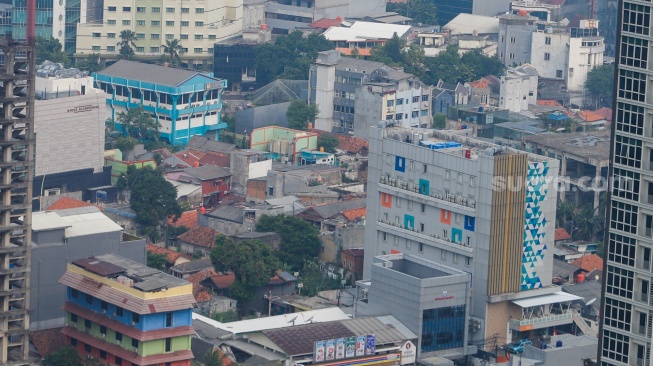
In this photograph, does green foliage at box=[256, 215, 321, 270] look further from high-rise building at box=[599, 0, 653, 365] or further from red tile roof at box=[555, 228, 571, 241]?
high-rise building at box=[599, 0, 653, 365]

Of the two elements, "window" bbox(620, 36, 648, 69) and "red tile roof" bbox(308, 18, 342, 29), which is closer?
"window" bbox(620, 36, 648, 69)

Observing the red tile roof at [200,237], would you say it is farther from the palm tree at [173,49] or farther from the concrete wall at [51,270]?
the palm tree at [173,49]

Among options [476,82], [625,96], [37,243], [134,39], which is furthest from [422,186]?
[134,39]

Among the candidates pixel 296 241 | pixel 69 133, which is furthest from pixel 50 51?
pixel 296 241

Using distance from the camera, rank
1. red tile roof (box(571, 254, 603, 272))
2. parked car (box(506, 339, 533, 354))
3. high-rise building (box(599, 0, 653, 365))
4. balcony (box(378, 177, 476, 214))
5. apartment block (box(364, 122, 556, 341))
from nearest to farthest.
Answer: high-rise building (box(599, 0, 653, 365)), parked car (box(506, 339, 533, 354)), apartment block (box(364, 122, 556, 341)), balcony (box(378, 177, 476, 214)), red tile roof (box(571, 254, 603, 272))

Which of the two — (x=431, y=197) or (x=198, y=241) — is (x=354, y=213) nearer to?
(x=198, y=241)

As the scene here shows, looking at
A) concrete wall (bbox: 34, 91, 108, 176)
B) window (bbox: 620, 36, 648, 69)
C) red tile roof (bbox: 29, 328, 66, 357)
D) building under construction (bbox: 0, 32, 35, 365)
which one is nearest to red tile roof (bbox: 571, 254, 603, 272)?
red tile roof (bbox: 29, 328, 66, 357)

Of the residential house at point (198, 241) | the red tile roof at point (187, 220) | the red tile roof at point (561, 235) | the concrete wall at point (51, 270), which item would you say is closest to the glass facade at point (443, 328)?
the concrete wall at point (51, 270)
